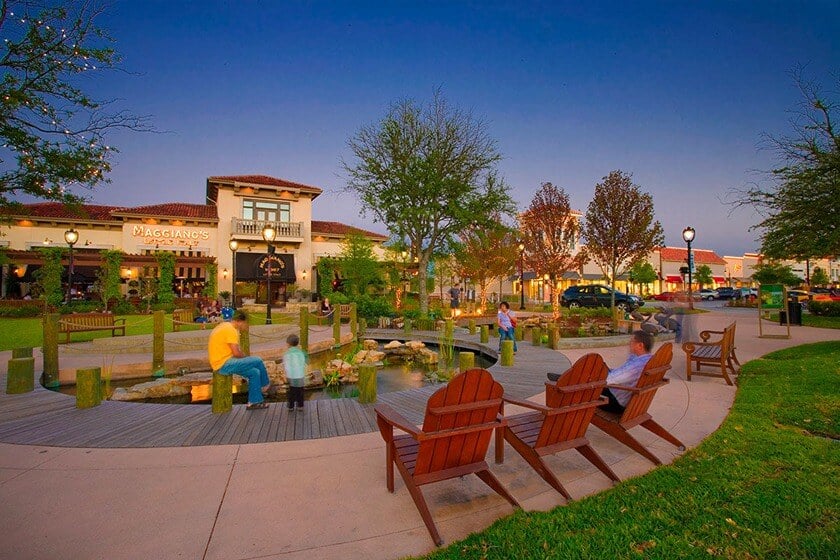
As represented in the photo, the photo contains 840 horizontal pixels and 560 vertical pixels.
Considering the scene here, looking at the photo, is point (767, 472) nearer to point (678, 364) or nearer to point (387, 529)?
point (387, 529)

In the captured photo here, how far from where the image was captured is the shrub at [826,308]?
21594 mm

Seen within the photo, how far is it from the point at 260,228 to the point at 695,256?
6573 centimetres

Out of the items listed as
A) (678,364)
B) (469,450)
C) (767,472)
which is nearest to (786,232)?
(678,364)

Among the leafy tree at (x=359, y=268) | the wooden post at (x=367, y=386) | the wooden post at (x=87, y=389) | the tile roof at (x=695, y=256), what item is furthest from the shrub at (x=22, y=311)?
the tile roof at (x=695, y=256)

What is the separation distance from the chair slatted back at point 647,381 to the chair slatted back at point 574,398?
1.51ft

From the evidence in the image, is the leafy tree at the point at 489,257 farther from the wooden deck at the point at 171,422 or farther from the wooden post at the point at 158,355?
the wooden deck at the point at 171,422

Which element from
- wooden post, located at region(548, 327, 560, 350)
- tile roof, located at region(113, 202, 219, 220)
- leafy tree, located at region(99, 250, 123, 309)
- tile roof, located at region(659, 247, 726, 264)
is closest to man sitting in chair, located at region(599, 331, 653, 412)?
wooden post, located at region(548, 327, 560, 350)

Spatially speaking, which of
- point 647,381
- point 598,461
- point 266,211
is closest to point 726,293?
point 266,211

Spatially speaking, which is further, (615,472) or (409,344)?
(409,344)

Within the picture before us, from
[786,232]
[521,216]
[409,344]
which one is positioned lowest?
[409,344]

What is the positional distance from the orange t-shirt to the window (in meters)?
25.9

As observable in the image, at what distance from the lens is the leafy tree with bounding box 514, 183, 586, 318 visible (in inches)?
1009

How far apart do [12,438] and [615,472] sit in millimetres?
6727

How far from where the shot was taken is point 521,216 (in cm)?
2752
